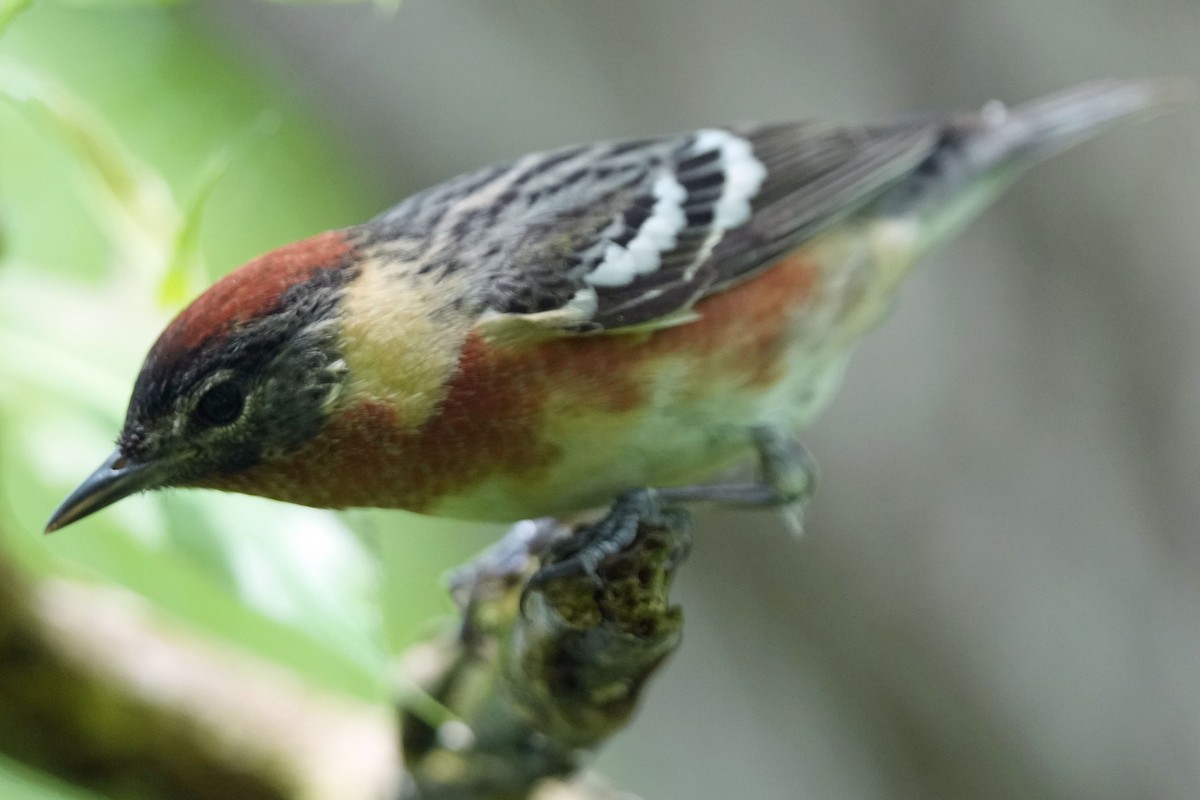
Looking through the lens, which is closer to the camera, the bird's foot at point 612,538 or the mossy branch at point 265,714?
the bird's foot at point 612,538

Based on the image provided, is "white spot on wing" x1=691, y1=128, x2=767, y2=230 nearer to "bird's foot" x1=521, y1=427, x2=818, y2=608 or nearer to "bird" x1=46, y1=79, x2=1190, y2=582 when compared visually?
"bird" x1=46, y1=79, x2=1190, y2=582

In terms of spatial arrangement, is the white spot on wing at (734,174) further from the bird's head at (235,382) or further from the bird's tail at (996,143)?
the bird's head at (235,382)

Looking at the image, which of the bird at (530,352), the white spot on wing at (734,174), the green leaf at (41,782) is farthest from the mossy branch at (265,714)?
the white spot on wing at (734,174)

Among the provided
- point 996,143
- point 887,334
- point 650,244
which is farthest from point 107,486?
point 887,334

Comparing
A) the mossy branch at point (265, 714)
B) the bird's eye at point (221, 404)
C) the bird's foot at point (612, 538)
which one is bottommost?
the mossy branch at point (265, 714)

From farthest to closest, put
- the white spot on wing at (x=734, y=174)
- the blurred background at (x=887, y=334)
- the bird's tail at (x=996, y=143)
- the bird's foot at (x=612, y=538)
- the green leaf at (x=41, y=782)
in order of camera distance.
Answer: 1. the blurred background at (x=887, y=334)
2. the bird's tail at (x=996, y=143)
3. the white spot on wing at (x=734, y=174)
4. the green leaf at (x=41, y=782)
5. the bird's foot at (x=612, y=538)

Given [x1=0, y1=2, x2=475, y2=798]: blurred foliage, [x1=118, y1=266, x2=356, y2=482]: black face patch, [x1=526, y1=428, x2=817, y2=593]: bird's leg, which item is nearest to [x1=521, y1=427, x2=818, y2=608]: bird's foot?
[x1=526, y1=428, x2=817, y2=593]: bird's leg

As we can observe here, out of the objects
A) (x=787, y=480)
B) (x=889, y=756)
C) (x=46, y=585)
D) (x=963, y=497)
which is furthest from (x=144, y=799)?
(x=889, y=756)
